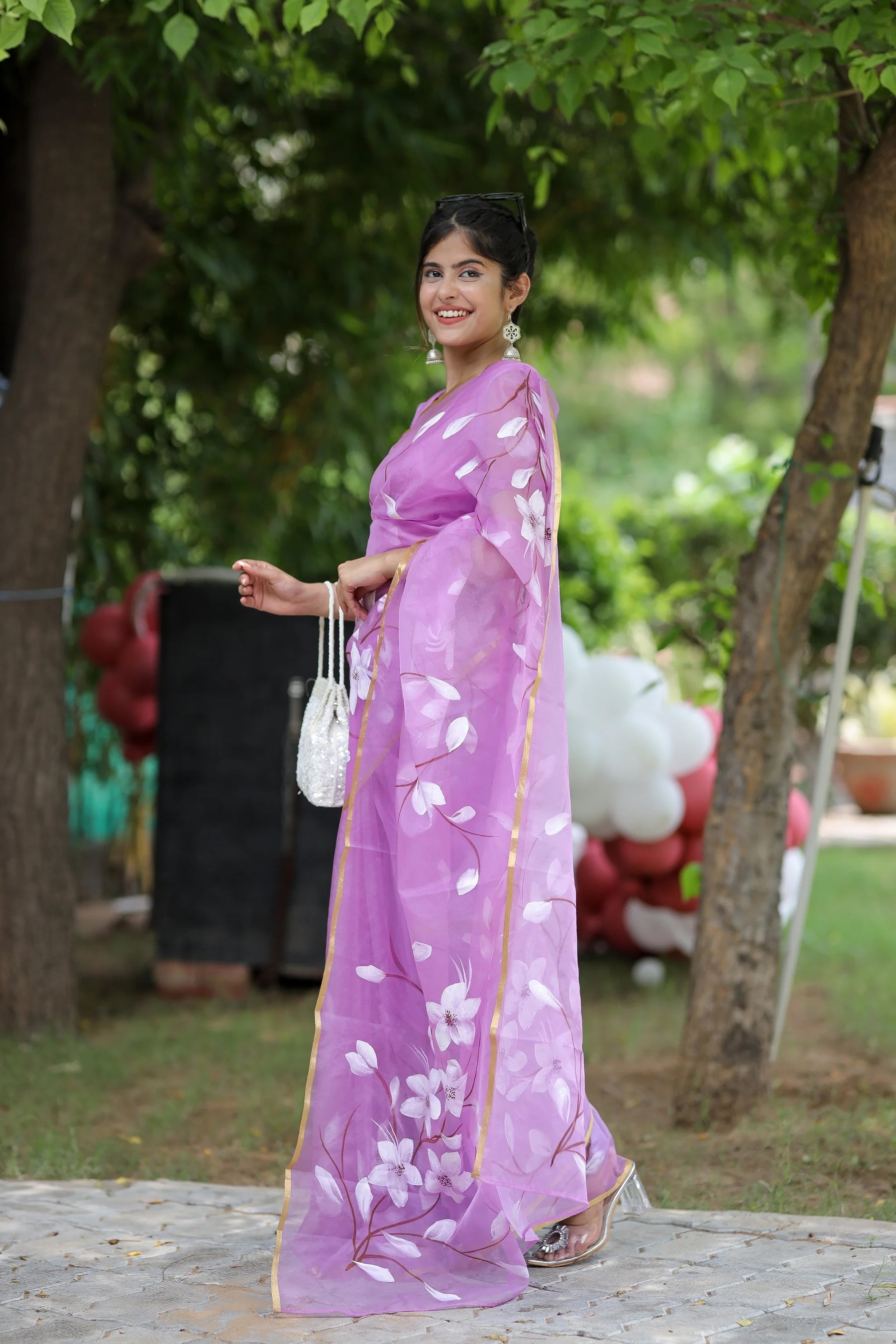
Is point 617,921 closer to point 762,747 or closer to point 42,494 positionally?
point 762,747

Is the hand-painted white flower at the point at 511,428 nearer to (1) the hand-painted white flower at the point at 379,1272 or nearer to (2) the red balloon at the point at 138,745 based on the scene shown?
(1) the hand-painted white flower at the point at 379,1272

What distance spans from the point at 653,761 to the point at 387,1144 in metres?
2.45

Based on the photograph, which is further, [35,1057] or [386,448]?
[386,448]

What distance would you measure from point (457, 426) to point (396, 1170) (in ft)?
3.91

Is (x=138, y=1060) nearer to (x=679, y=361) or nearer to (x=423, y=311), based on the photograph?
(x=423, y=311)

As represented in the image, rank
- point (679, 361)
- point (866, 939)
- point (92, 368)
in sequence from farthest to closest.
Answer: point (679, 361)
point (866, 939)
point (92, 368)

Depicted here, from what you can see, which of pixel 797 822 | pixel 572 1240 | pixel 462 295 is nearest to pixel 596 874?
pixel 797 822

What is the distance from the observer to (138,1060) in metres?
4.01

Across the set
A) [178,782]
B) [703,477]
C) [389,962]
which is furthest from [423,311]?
[703,477]

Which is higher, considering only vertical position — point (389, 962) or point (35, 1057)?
point (389, 962)

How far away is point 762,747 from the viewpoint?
3340mm

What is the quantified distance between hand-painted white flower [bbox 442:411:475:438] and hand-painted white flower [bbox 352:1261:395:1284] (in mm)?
1294

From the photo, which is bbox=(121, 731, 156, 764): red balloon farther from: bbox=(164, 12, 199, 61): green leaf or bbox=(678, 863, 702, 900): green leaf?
bbox=(164, 12, 199, 61): green leaf

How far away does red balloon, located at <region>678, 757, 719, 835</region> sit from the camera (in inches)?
188
